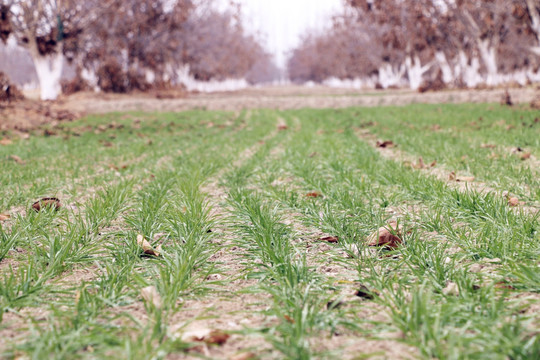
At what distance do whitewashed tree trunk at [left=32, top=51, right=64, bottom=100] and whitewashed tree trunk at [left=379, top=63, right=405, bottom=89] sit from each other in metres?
28.7

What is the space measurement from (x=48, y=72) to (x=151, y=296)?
21469 millimetres

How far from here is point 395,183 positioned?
379cm

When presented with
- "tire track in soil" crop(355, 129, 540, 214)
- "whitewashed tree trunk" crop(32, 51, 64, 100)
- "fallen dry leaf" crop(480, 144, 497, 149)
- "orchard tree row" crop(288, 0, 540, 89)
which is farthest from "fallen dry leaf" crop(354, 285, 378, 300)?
"whitewashed tree trunk" crop(32, 51, 64, 100)

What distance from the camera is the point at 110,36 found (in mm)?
24250

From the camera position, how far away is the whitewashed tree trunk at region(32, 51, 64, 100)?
19516 millimetres

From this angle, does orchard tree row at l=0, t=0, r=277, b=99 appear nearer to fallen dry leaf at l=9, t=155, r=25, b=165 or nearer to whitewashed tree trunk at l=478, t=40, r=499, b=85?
fallen dry leaf at l=9, t=155, r=25, b=165

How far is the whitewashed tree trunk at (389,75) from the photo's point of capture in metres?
39.8

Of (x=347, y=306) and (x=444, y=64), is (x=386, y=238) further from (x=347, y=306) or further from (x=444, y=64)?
(x=444, y=64)

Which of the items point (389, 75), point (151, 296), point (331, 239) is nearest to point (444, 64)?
point (389, 75)

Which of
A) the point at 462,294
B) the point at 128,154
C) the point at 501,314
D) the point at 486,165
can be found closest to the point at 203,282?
the point at 462,294

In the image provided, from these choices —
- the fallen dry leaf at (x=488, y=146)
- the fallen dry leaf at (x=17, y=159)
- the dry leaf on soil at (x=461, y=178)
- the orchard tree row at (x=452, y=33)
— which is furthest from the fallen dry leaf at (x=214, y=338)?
the orchard tree row at (x=452, y=33)

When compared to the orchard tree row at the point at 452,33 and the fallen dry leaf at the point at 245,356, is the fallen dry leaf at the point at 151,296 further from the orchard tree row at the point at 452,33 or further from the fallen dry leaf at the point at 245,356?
the orchard tree row at the point at 452,33

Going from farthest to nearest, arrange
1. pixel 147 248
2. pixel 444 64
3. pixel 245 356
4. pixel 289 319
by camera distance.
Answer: pixel 444 64, pixel 147 248, pixel 289 319, pixel 245 356

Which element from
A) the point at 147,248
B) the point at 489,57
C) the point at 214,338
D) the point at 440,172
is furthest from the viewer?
the point at 489,57
